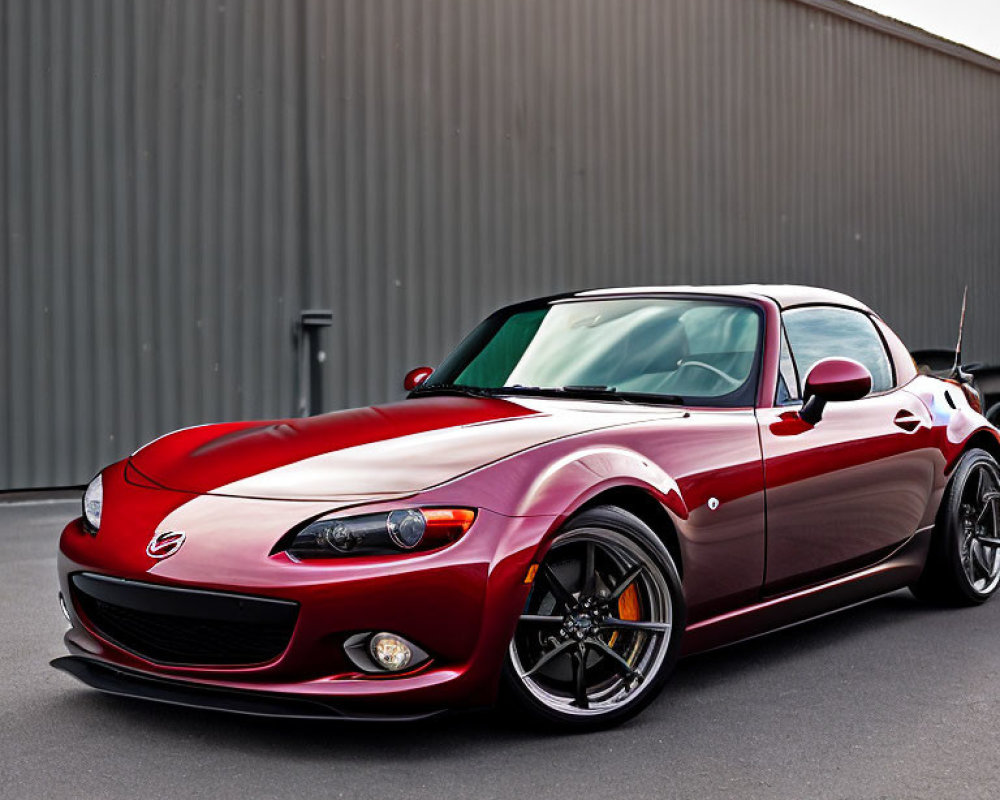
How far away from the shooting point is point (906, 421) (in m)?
5.23

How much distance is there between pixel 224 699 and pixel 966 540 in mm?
3459

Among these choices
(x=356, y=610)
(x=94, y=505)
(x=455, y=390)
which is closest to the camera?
(x=356, y=610)

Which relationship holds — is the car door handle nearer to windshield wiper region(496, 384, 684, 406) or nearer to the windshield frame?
the windshield frame

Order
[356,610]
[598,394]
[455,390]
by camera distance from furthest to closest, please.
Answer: [455,390] → [598,394] → [356,610]

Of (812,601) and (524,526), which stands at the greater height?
(524,526)

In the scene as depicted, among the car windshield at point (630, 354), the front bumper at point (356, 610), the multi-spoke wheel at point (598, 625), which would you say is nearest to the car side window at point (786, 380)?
the car windshield at point (630, 354)

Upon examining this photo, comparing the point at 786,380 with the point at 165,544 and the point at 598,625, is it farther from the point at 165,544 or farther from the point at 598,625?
the point at 165,544

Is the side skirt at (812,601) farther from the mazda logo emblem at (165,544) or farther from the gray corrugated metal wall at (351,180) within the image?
the gray corrugated metal wall at (351,180)

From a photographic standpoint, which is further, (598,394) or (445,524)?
(598,394)

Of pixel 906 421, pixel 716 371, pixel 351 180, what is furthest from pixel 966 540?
pixel 351 180

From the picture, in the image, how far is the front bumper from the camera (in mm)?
3373

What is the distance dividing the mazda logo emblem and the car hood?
0.19 meters

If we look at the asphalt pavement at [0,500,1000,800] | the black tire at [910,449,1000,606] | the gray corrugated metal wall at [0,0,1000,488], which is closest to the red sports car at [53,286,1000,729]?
the asphalt pavement at [0,500,1000,800]

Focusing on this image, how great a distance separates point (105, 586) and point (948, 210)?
17.3m
